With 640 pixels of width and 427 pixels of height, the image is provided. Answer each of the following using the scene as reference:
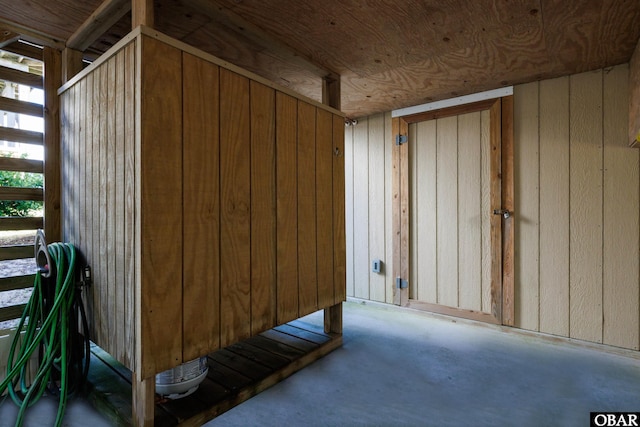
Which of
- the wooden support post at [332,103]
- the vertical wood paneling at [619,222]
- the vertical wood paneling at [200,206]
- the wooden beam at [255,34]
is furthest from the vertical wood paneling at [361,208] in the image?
the vertical wood paneling at [200,206]

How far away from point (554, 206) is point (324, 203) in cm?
176

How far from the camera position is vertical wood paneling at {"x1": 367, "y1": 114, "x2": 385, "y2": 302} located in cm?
341

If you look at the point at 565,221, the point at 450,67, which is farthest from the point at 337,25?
the point at 565,221

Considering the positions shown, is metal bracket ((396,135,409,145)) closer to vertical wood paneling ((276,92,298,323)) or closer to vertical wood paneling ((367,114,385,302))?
vertical wood paneling ((367,114,385,302))

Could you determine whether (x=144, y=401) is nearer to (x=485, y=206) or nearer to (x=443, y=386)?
(x=443, y=386)

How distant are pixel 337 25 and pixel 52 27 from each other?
152 centimetres

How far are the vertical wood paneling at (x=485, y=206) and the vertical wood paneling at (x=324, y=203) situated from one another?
139 cm

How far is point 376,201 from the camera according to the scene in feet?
11.3

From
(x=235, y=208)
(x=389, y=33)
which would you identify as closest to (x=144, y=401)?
(x=235, y=208)

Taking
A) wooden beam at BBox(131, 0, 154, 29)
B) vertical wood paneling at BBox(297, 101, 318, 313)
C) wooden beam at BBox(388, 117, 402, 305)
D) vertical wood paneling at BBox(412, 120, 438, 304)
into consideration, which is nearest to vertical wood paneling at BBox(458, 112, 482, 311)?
vertical wood paneling at BBox(412, 120, 438, 304)

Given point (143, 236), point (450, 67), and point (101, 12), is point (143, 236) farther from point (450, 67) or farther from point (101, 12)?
point (450, 67)

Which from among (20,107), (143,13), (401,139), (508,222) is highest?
(143,13)

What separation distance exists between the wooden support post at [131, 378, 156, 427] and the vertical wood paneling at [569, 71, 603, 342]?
9.08 feet

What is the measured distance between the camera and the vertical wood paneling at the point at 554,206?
247cm
